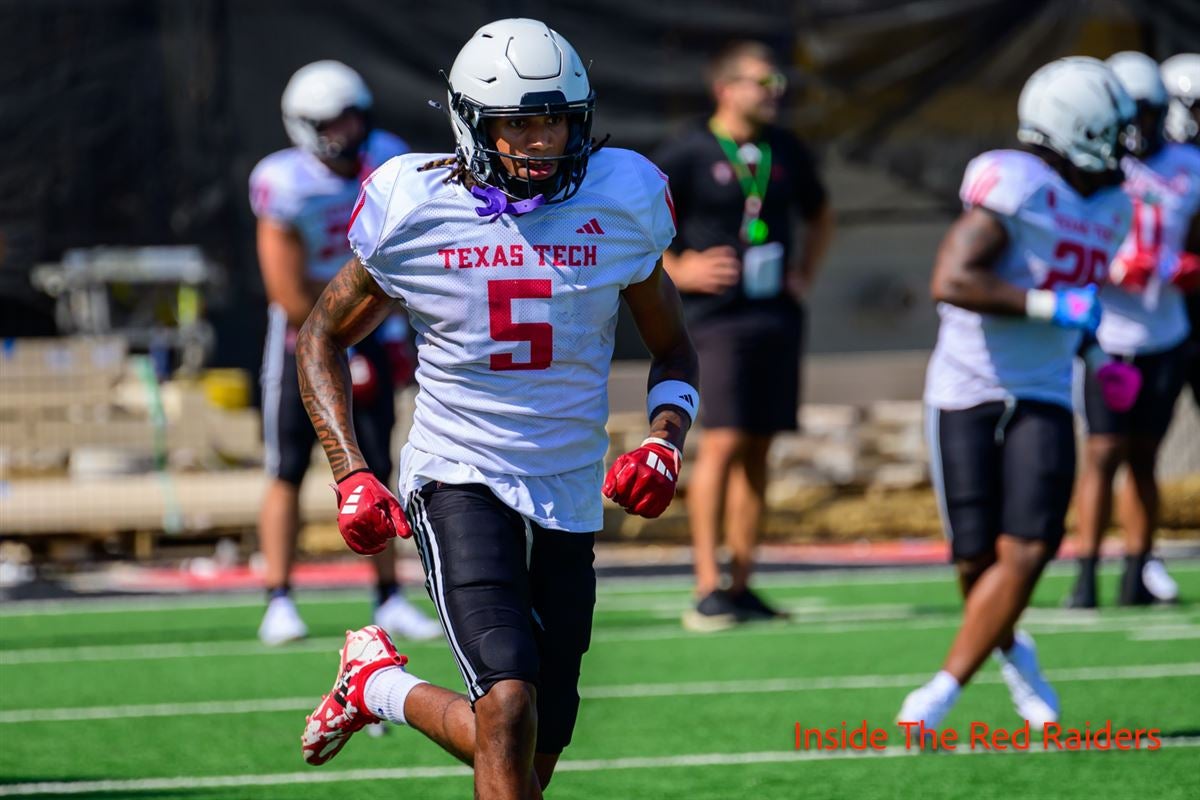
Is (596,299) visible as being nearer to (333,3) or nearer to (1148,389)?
(1148,389)

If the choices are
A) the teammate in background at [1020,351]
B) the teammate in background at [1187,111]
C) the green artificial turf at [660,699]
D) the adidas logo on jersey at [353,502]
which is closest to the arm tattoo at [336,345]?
the adidas logo on jersey at [353,502]

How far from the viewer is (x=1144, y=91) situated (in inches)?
329

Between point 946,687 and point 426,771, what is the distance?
1.49 metres

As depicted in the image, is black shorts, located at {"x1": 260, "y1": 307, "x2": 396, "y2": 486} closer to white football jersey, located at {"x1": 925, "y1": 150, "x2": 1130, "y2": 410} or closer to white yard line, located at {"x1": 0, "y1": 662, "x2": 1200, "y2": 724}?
white yard line, located at {"x1": 0, "y1": 662, "x2": 1200, "y2": 724}

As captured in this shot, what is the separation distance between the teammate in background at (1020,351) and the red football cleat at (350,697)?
1.84 meters

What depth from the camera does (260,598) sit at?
396 inches

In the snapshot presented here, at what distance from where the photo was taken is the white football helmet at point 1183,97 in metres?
9.05

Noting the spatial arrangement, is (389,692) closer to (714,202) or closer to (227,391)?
(714,202)

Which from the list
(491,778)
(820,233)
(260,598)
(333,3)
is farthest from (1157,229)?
(333,3)

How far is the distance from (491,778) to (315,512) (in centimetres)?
760

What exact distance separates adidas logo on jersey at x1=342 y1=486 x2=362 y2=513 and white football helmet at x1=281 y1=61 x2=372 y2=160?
12.6 ft

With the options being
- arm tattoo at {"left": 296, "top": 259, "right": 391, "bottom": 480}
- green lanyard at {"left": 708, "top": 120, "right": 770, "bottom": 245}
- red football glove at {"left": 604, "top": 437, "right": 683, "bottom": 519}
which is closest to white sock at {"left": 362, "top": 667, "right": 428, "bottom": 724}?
arm tattoo at {"left": 296, "top": 259, "right": 391, "bottom": 480}

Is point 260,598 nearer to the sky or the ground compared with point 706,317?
nearer to the ground

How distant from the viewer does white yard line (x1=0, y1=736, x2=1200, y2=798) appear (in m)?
5.71
